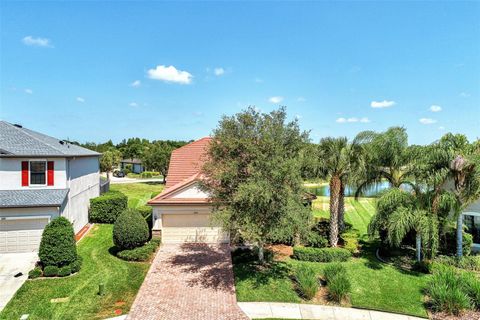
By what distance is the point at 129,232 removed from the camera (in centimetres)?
1661

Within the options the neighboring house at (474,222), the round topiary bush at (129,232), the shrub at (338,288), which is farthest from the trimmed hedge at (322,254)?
the round topiary bush at (129,232)

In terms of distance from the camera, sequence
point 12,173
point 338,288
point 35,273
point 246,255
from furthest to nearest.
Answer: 1. point 12,173
2. point 246,255
3. point 35,273
4. point 338,288

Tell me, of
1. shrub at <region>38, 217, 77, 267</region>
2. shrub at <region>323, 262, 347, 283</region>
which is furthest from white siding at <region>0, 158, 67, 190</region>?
shrub at <region>323, 262, 347, 283</region>

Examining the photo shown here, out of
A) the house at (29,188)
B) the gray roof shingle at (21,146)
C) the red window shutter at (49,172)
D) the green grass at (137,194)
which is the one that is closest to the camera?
the house at (29,188)

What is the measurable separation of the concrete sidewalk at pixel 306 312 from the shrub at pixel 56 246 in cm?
891

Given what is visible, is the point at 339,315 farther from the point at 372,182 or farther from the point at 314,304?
the point at 372,182

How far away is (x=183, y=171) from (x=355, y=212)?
17.4 m

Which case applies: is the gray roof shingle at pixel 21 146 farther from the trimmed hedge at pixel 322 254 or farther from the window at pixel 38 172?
the trimmed hedge at pixel 322 254

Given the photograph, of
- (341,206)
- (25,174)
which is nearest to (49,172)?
(25,174)

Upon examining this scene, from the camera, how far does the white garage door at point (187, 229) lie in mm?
19484

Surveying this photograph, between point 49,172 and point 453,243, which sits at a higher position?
point 49,172

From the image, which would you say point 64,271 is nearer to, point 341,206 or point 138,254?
point 138,254

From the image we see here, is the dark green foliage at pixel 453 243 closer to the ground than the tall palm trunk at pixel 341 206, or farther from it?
closer to the ground

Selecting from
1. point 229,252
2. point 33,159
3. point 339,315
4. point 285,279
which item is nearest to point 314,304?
point 339,315
